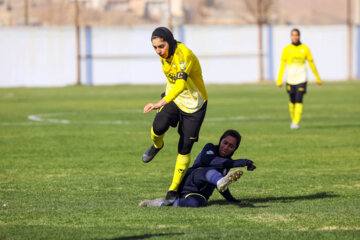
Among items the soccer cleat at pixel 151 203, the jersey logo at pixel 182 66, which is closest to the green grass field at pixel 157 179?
the soccer cleat at pixel 151 203

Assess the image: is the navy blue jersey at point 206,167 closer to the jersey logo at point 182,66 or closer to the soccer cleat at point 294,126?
the jersey logo at point 182,66

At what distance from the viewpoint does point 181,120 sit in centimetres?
961

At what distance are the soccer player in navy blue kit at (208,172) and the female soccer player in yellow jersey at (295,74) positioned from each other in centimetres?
1076

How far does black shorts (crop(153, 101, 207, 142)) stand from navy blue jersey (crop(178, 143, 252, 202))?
1.00 feet

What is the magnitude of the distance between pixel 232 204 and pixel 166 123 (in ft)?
4.55

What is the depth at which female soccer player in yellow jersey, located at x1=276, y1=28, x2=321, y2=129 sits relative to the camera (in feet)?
65.4

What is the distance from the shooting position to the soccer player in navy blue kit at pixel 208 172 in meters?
8.96

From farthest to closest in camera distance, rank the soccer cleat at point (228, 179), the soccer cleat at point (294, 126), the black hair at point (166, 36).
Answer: the soccer cleat at point (294, 126) → the black hair at point (166, 36) → the soccer cleat at point (228, 179)

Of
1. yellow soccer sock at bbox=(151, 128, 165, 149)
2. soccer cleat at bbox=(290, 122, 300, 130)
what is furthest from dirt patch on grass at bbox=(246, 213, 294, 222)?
soccer cleat at bbox=(290, 122, 300, 130)

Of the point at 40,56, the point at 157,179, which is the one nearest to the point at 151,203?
the point at 157,179

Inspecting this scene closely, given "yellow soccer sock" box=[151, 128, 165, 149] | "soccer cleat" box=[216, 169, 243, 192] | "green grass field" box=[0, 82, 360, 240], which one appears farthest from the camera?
"yellow soccer sock" box=[151, 128, 165, 149]

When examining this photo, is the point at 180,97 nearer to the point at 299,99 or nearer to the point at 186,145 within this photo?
the point at 186,145

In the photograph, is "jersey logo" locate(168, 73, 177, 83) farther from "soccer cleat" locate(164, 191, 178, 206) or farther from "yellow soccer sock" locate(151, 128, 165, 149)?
"soccer cleat" locate(164, 191, 178, 206)

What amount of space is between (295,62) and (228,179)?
42.3 ft
